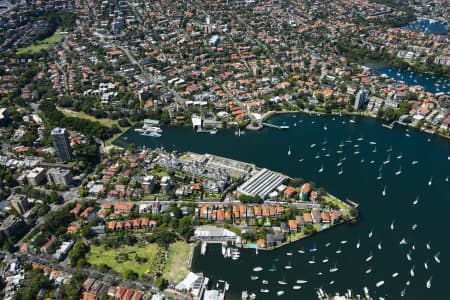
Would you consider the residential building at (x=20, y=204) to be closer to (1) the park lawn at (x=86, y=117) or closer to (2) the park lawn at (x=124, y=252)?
(2) the park lawn at (x=124, y=252)

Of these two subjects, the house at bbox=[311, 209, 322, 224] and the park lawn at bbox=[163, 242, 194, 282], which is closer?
the park lawn at bbox=[163, 242, 194, 282]

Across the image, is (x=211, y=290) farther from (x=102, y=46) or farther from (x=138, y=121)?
(x=102, y=46)

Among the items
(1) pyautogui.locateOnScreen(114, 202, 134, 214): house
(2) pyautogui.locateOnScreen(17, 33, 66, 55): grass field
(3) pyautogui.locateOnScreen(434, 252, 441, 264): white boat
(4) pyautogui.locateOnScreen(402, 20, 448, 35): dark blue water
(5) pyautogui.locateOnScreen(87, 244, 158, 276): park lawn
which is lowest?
(5) pyautogui.locateOnScreen(87, 244, 158, 276): park lawn

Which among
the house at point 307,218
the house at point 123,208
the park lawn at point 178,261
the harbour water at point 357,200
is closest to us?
the park lawn at point 178,261

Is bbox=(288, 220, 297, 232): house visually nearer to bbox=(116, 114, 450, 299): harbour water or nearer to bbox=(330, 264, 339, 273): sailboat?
bbox=(116, 114, 450, 299): harbour water

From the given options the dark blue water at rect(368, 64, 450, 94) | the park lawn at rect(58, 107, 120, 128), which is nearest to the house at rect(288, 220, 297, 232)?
the park lawn at rect(58, 107, 120, 128)

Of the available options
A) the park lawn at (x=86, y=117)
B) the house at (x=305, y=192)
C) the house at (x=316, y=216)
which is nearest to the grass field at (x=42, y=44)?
the park lawn at (x=86, y=117)
